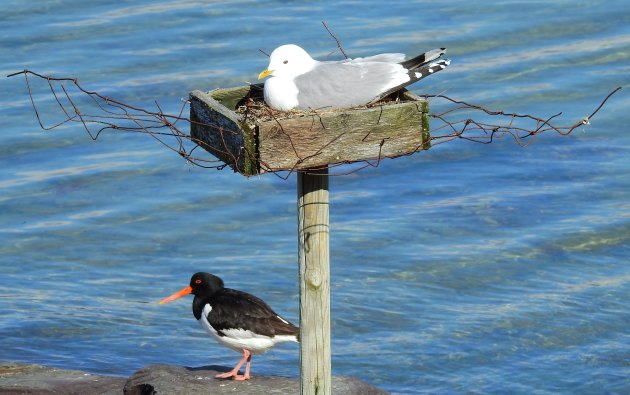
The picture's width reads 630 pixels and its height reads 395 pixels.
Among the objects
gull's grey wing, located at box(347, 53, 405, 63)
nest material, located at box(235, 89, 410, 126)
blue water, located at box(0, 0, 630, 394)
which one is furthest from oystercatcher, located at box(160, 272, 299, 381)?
gull's grey wing, located at box(347, 53, 405, 63)

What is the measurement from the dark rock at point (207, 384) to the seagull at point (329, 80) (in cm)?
256

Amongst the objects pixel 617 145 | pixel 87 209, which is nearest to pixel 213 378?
pixel 87 209

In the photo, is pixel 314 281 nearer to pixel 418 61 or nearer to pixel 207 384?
pixel 418 61

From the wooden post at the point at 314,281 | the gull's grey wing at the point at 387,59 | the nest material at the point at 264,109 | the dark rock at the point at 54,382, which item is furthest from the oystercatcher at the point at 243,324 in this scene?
the gull's grey wing at the point at 387,59

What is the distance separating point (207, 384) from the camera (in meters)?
8.95

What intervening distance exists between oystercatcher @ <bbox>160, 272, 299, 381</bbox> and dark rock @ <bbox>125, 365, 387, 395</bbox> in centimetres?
16

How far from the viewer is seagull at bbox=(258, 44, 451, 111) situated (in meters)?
6.55

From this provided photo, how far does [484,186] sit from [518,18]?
5.42 m

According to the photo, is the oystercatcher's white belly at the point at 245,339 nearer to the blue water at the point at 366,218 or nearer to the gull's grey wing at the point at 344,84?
the blue water at the point at 366,218

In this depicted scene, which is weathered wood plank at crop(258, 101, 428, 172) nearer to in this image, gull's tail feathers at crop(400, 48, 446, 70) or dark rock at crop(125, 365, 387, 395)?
gull's tail feathers at crop(400, 48, 446, 70)

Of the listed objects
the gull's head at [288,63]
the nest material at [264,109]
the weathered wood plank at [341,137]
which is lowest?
the weathered wood plank at [341,137]

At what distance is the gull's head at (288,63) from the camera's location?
6.73 metres

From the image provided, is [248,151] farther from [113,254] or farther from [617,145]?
[617,145]

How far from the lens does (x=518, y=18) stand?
19234mm
